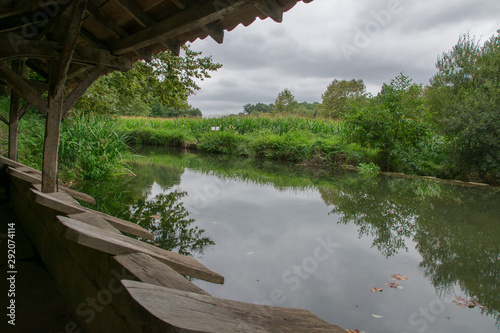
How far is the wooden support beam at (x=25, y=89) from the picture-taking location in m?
3.06

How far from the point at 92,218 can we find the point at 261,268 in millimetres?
1942

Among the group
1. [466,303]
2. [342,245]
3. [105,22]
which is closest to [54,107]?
[105,22]

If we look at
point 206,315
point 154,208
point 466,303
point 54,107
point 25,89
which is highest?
point 25,89

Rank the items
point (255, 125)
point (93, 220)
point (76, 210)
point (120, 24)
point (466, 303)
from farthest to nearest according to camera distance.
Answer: point (255, 125)
point (120, 24)
point (466, 303)
point (76, 210)
point (93, 220)

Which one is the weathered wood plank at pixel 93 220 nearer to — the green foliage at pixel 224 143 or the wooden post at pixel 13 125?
the wooden post at pixel 13 125

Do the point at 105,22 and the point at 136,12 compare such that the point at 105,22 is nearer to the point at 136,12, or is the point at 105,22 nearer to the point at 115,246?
the point at 136,12

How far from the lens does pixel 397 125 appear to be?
37.9 feet

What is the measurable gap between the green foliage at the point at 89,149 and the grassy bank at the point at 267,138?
58.9 inches

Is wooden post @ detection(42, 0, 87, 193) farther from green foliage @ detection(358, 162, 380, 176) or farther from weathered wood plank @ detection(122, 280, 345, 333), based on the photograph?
green foliage @ detection(358, 162, 380, 176)

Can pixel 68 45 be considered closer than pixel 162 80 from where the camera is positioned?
Yes

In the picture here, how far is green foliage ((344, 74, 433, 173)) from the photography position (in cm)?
1128

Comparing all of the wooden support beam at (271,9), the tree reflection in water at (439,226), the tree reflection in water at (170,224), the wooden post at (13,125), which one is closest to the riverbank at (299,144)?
the tree reflection in water at (439,226)

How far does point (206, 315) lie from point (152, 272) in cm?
37

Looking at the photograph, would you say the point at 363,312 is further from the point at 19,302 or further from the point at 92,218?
the point at 19,302
